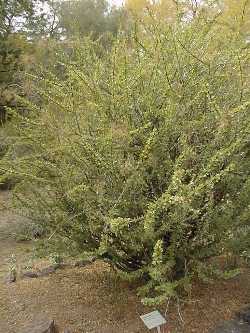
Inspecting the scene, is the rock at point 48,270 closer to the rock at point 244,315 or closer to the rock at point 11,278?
the rock at point 11,278

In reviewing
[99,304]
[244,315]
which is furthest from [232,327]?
[99,304]

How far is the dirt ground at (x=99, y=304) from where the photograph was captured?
393 cm

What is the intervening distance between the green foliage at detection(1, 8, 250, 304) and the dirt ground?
0.99 ft

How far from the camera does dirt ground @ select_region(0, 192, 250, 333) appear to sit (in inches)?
155

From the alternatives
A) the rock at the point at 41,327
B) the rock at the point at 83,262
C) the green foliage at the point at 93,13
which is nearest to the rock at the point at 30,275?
the rock at the point at 83,262

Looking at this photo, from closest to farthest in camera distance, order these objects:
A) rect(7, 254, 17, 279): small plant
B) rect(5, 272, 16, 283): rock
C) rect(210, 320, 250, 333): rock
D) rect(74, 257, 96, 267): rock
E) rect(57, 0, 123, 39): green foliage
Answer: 1. rect(210, 320, 250, 333): rock
2. rect(7, 254, 17, 279): small plant
3. rect(5, 272, 16, 283): rock
4. rect(74, 257, 96, 267): rock
5. rect(57, 0, 123, 39): green foliage

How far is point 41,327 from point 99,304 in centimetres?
66

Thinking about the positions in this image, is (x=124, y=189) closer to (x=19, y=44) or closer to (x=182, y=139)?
(x=182, y=139)

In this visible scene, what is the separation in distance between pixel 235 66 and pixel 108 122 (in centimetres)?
110

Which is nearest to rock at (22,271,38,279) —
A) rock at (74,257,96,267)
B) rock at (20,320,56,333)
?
rock at (74,257,96,267)

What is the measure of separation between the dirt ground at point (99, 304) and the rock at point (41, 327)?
108 millimetres

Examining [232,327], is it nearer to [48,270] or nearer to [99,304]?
[99,304]

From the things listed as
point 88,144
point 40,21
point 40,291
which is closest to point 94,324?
point 40,291

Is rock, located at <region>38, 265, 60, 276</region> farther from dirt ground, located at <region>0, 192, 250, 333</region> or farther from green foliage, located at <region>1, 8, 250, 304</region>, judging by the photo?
green foliage, located at <region>1, 8, 250, 304</region>
